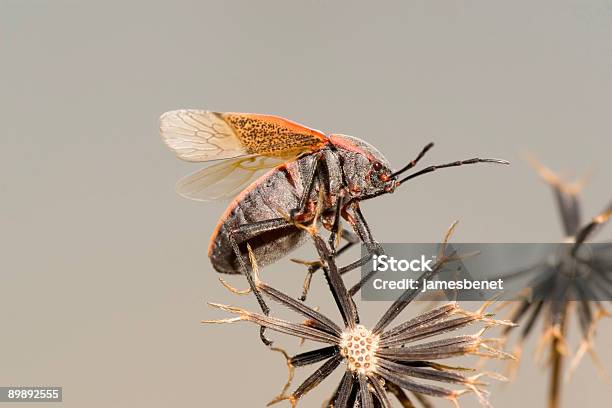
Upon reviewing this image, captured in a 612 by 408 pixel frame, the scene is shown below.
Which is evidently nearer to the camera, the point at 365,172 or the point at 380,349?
the point at 380,349

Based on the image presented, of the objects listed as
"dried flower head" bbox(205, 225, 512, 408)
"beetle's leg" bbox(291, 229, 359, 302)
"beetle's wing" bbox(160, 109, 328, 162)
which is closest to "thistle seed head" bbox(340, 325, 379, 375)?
"dried flower head" bbox(205, 225, 512, 408)

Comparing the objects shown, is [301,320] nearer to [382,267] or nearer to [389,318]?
[389,318]

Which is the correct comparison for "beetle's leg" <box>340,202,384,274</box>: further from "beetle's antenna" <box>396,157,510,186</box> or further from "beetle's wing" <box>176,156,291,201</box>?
"beetle's wing" <box>176,156,291,201</box>

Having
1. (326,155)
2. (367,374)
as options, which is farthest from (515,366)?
(326,155)

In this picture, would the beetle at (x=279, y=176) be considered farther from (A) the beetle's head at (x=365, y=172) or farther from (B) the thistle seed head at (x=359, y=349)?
(B) the thistle seed head at (x=359, y=349)

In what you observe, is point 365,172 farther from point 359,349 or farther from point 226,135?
point 359,349

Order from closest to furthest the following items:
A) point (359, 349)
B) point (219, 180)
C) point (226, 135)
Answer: point (359, 349), point (226, 135), point (219, 180)

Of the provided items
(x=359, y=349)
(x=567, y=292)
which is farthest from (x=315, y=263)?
(x=567, y=292)
